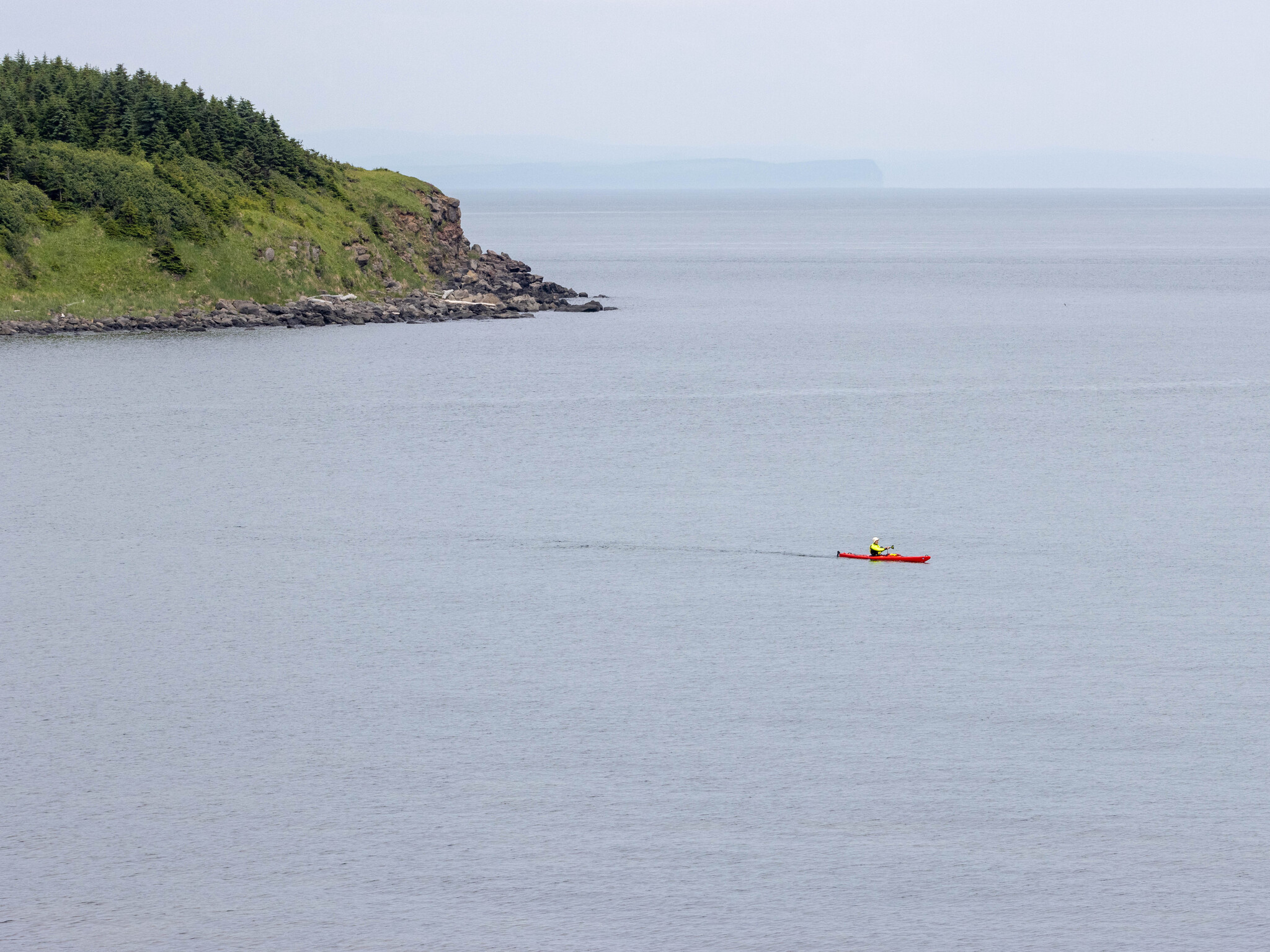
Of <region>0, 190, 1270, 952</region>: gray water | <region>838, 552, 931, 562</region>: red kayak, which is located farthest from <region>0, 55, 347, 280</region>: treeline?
<region>838, 552, 931, 562</region>: red kayak

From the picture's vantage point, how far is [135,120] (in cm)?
18862

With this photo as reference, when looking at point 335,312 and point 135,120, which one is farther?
point 135,120

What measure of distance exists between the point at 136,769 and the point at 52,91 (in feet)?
521

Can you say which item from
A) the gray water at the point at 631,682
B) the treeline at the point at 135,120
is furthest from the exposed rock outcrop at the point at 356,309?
the gray water at the point at 631,682

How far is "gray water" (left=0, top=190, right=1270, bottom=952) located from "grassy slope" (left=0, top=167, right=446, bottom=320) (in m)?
48.9

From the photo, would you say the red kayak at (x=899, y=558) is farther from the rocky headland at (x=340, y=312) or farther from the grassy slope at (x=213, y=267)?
the grassy slope at (x=213, y=267)

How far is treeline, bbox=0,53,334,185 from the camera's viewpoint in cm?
18262

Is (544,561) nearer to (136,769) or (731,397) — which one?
(136,769)

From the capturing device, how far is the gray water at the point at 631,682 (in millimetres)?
42438

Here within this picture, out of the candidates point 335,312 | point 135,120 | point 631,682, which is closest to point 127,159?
point 135,120

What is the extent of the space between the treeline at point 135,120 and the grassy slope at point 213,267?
6.60 meters

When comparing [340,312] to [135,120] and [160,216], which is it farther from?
A: [135,120]

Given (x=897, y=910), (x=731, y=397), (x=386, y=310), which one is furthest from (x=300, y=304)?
(x=897, y=910)

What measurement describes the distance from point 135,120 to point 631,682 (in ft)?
508
